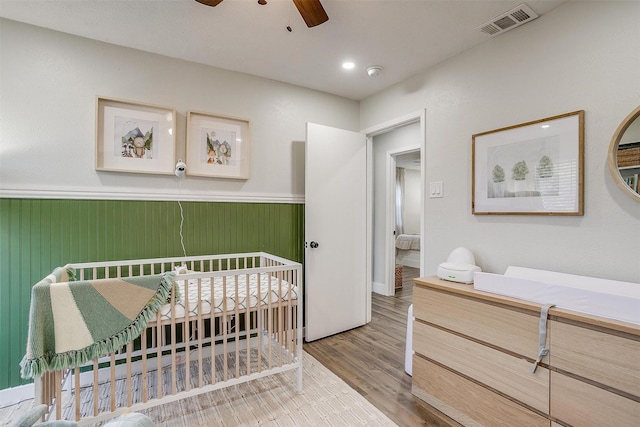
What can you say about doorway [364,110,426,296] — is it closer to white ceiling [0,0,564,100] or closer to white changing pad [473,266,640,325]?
white ceiling [0,0,564,100]

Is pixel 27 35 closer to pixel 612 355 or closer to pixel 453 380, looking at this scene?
pixel 453 380

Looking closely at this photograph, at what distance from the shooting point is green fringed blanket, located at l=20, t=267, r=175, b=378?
4.50 ft

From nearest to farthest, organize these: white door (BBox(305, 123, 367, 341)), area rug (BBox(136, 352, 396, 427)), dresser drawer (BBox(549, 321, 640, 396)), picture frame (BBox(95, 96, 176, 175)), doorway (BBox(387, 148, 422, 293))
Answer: dresser drawer (BBox(549, 321, 640, 396)), area rug (BBox(136, 352, 396, 427)), picture frame (BBox(95, 96, 176, 175)), white door (BBox(305, 123, 367, 341)), doorway (BBox(387, 148, 422, 293))

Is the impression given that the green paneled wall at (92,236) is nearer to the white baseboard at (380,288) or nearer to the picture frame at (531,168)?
the picture frame at (531,168)

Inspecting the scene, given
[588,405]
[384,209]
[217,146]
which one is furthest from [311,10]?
[384,209]

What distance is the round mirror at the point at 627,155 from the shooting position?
4.92 feet

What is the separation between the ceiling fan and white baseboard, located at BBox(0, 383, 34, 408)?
252 centimetres

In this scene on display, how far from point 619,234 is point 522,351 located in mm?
777

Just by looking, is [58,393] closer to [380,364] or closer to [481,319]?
[380,364]

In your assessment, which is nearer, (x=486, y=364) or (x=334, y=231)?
(x=486, y=364)

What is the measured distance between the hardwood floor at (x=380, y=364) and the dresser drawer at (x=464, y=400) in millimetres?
67

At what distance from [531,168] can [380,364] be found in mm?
1736

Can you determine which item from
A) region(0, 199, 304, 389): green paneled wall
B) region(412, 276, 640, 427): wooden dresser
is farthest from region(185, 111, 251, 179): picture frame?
region(412, 276, 640, 427): wooden dresser

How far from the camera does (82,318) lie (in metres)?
1.46
